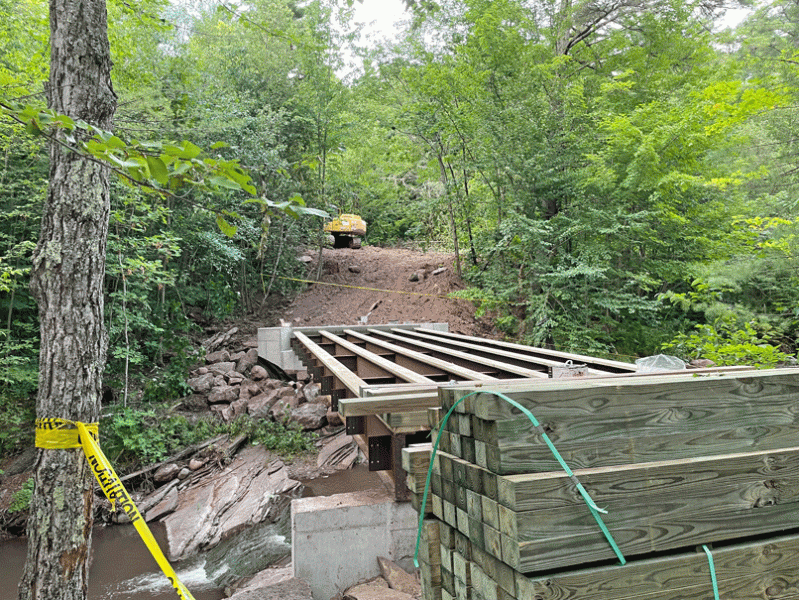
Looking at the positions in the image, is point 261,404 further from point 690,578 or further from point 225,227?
point 690,578

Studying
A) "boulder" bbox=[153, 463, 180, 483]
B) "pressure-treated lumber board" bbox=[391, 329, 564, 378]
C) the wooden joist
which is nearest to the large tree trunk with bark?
the wooden joist

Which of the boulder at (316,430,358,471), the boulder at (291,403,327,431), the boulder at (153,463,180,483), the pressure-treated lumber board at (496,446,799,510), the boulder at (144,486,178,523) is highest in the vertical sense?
the pressure-treated lumber board at (496,446,799,510)

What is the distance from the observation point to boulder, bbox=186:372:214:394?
34.8 ft

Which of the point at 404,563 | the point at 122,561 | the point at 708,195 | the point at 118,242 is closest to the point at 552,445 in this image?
the point at 404,563

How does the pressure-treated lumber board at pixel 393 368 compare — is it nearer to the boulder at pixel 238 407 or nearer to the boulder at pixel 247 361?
the boulder at pixel 238 407

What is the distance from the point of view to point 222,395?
10.4 metres

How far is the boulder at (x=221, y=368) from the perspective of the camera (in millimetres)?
11159

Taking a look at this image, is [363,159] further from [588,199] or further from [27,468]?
[27,468]

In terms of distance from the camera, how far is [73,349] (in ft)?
9.50

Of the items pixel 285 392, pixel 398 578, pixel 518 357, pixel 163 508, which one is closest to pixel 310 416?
pixel 285 392

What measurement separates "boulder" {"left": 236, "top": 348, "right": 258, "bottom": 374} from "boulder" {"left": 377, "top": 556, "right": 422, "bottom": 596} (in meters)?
7.70

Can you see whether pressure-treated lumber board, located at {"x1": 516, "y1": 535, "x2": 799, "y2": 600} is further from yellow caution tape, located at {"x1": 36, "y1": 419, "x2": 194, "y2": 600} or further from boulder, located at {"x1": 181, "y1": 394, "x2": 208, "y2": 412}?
boulder, located at {"x1": 181, "y1": 394, "x2": 208, "y2": 412}

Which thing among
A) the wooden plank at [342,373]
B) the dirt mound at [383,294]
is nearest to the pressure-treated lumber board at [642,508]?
the wooden plank at [342,373]

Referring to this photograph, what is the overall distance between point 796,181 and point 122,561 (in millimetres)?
12679
